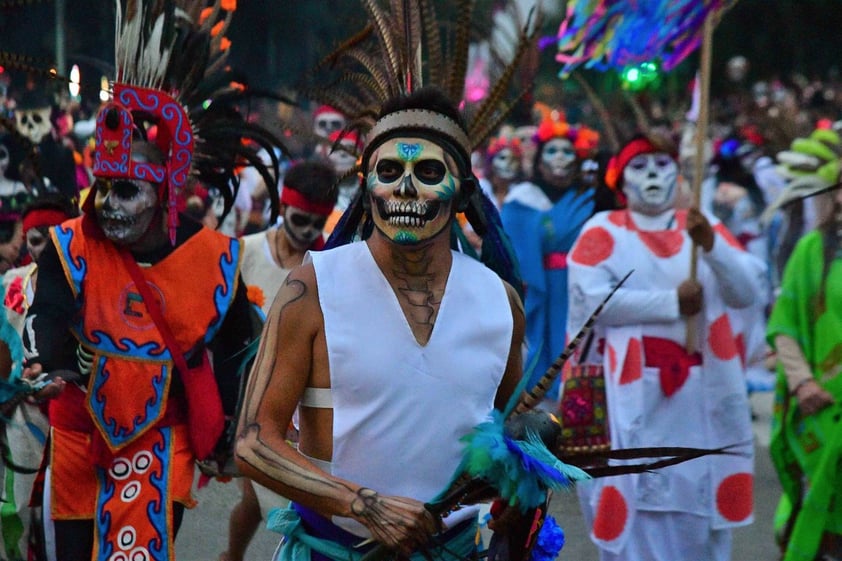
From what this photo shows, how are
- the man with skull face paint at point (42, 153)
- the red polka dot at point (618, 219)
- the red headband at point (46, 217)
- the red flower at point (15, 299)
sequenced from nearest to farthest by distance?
the red flower at point (15, 299) → the red headband at point (46, 217) → the red polka dot at point (618, 219) → the man with skull face paint at point (42, 153)

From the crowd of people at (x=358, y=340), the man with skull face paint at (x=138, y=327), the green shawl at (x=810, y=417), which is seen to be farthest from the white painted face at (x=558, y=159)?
the man with skull face paint at (x=138, y=327)

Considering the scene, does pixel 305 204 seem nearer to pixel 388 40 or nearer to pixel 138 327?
pixel 138 327

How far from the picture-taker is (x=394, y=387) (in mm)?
3840

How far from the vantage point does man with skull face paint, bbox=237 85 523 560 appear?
12.5ft

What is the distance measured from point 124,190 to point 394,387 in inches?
86.3

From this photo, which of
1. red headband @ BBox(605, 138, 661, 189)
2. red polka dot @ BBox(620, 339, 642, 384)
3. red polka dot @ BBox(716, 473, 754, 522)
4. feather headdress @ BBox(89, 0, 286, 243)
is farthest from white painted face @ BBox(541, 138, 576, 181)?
feather headdress @ BBox(89, 0, 286, 243)

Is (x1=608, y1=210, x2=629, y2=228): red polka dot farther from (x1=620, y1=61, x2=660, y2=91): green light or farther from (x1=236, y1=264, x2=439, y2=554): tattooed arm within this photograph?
(x1=236, y1=264, x2=439, y2=554): tattooed arm

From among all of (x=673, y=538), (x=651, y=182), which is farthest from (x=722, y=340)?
(x=673, y=538)

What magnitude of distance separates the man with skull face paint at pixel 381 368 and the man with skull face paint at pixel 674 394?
330cm

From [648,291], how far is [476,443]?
3.94m

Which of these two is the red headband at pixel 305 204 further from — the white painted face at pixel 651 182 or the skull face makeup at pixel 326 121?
the skull face makeup at pixel 326 121

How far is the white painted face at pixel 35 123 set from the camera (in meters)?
9.32

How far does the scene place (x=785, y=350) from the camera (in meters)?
6.74

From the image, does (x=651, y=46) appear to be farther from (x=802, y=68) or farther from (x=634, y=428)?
(x=802, y=68)
